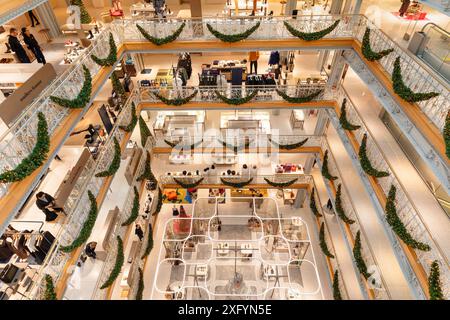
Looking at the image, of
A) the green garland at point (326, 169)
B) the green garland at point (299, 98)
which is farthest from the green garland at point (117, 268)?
the green garland at point (326, 169)

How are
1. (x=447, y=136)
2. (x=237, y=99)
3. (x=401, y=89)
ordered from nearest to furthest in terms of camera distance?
(x=447, y=136) → (x=401, y=89) → (x=237, y=99)

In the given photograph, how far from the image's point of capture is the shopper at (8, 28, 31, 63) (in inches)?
436

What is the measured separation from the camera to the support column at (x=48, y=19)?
14393 millimetres

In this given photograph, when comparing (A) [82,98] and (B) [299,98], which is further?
(B) [299,98]

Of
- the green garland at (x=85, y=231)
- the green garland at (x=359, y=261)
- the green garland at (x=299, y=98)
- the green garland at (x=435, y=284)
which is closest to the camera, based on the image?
the green garland at (x=435, y=284)

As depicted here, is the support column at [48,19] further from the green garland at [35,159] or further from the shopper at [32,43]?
the green garland at [35,159]

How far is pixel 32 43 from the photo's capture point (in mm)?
11438

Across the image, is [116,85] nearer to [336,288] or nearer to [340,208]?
[340,208]

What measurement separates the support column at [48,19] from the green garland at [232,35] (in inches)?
375

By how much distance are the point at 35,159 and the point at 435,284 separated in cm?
986

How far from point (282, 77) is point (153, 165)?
1020 cm

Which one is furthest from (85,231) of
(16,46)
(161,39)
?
(16,46)

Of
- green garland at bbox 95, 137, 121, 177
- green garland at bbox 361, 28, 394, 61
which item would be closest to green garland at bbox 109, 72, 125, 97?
green garland at bbox 95, 137, 121, 177
